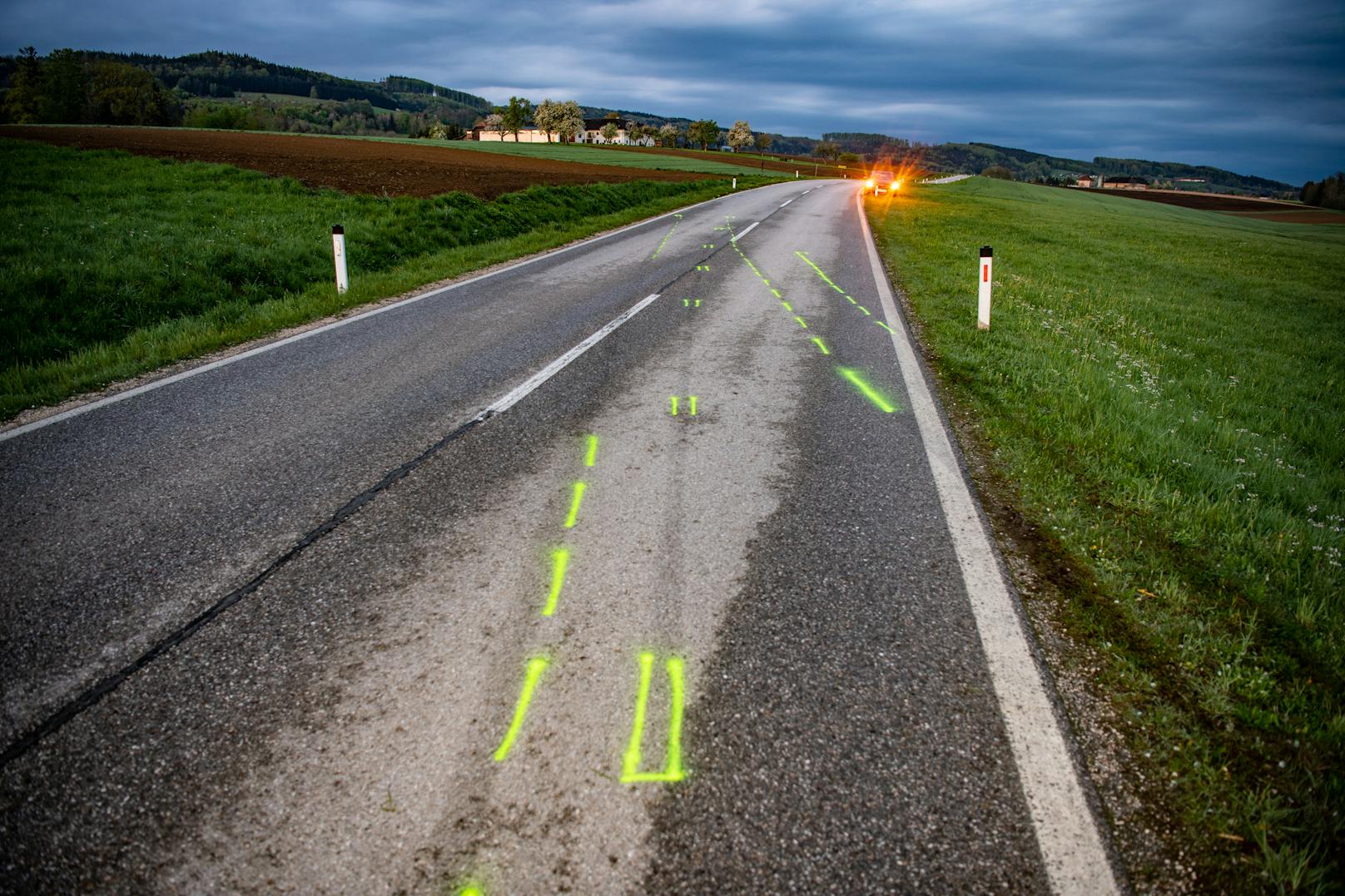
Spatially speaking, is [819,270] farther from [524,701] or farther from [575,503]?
[524,701]

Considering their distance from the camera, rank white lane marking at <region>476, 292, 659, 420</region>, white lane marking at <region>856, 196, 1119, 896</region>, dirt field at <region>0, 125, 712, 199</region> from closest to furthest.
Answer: white lane marking at <region>856, 196, 1119, 896</region> < white lane marking at <region>476, 292, 659, 420</region> < dirt field at <region>0, 125, 712, 199</region>

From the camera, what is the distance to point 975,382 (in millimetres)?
6430

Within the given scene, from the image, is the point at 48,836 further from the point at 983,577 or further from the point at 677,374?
the point at 677,374

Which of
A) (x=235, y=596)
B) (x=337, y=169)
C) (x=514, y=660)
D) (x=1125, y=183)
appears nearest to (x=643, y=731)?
(x=514, y=660)

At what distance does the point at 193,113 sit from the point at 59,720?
366 ft

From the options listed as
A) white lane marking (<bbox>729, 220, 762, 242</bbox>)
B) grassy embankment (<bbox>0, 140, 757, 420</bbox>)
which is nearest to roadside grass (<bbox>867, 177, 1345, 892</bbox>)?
white lane marking (<bbox>729, 220, 762, 242</bbox>)

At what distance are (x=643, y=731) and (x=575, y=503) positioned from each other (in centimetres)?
177

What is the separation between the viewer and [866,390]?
20.1 ft

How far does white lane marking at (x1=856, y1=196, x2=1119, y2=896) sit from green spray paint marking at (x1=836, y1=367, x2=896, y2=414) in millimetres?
1387

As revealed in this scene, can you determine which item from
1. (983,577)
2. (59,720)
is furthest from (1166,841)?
(59,720)

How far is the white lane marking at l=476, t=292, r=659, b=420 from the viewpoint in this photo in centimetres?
548

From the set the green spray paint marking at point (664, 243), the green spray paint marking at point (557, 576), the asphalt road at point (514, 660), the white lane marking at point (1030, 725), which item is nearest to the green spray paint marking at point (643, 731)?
the asphalt road at point (514, 660)

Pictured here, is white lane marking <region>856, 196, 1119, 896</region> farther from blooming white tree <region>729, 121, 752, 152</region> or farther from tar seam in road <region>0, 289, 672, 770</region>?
blooming white tree <region>729, 121, 752, 152</region>

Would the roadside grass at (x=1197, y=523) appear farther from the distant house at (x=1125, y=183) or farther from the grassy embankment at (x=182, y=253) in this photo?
the distant house at (x=1125, y=183)
